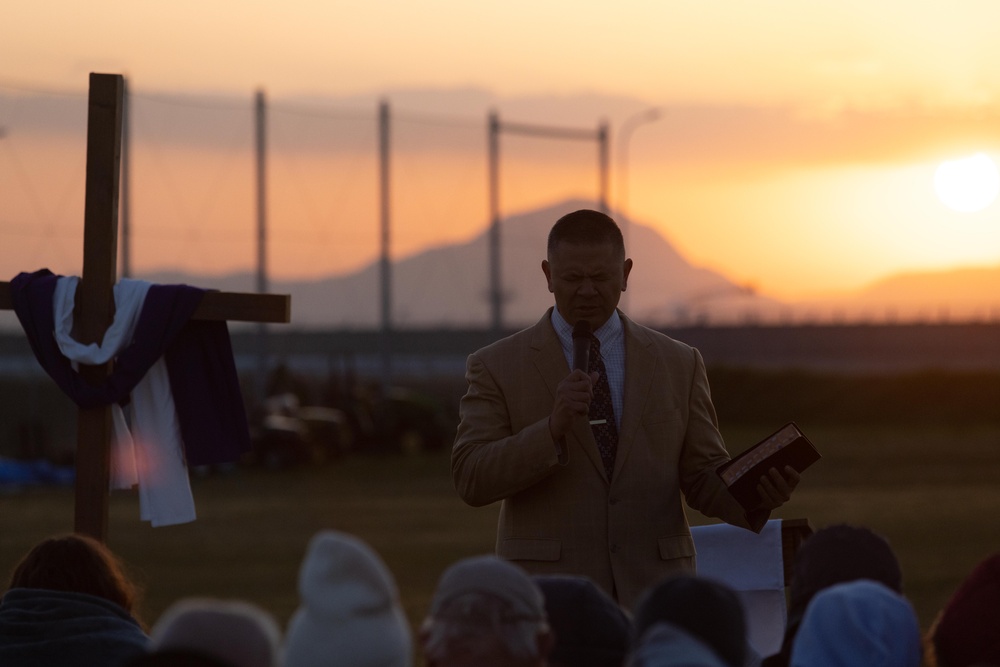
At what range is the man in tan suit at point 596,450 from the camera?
4332 mm

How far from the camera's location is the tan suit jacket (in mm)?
4336

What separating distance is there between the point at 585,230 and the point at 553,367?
1.45ft

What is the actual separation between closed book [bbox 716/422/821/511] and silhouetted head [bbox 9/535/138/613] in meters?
1.69

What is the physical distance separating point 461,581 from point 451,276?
156 ft

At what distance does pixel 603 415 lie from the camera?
448 centimetres

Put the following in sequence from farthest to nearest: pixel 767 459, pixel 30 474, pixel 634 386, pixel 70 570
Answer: pixel 30 474
pixel 634 386
pixel 767 459
pixel 70 570

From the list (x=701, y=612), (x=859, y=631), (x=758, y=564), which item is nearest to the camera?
(x=701, y=612)

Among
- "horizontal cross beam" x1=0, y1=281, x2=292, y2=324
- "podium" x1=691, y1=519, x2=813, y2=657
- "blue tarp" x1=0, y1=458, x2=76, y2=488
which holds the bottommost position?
"blue tarp" x1=0, y1=458, x2=76, y2=488

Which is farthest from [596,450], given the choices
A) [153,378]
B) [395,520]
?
[395,520]

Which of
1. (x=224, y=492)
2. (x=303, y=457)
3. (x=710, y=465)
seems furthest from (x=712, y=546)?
(x=303, y=457)

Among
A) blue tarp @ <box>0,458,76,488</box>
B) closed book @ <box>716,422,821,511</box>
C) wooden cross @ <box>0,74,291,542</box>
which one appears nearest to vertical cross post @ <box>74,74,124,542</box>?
wooden cross @ <box>0,74,291,542</box>

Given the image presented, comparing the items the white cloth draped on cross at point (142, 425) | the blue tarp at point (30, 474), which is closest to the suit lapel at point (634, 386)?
the white cloth draped on cross at point (142, 425)

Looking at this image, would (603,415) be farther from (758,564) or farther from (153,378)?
(153,378)

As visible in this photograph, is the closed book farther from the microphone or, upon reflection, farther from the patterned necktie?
the microphone
